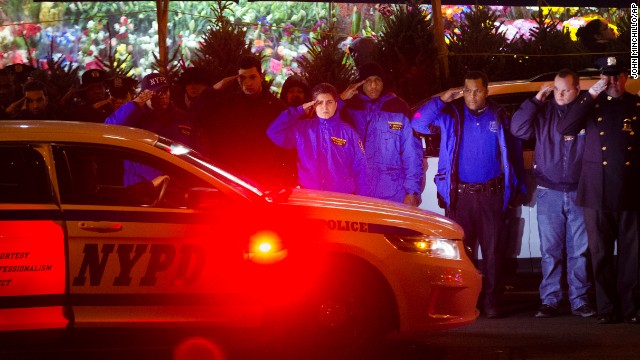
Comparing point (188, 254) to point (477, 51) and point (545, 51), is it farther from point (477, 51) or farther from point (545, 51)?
point (545, 51)

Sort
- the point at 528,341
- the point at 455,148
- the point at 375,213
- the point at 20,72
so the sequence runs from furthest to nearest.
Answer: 1. the point at 20,72
2. the point at 455,148
3. the point at 528,341
4. the point at 375,213

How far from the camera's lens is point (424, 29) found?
14336 mm

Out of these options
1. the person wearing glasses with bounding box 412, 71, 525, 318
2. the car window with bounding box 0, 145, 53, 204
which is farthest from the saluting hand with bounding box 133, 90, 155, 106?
the car window with bounding box 0, 145, 53, 204

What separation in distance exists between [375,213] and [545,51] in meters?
8.94

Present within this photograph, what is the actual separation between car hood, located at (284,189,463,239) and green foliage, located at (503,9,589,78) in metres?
7.69

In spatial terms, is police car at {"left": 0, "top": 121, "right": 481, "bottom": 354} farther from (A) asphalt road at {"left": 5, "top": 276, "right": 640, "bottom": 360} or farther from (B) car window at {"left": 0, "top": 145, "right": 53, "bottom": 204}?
(A) asphalt road at {"left": 5, "top": 276, "right": 640, "bottom": 360}

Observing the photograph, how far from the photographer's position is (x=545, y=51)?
50.4 feet

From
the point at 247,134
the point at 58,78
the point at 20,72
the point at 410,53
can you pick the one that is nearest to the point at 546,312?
the point at 247,134

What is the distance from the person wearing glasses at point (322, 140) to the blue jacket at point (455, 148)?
0.73 metres

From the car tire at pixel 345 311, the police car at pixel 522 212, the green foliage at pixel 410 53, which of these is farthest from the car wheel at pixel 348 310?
the green foliage at pixel 410 53

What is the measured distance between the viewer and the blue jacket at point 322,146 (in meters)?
9.12

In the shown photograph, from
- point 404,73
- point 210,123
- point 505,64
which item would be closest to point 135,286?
point 210,123

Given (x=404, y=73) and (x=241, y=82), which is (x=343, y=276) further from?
(x=404, y=73)

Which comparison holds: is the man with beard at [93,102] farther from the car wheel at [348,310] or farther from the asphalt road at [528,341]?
the car wheel at [348,310]
